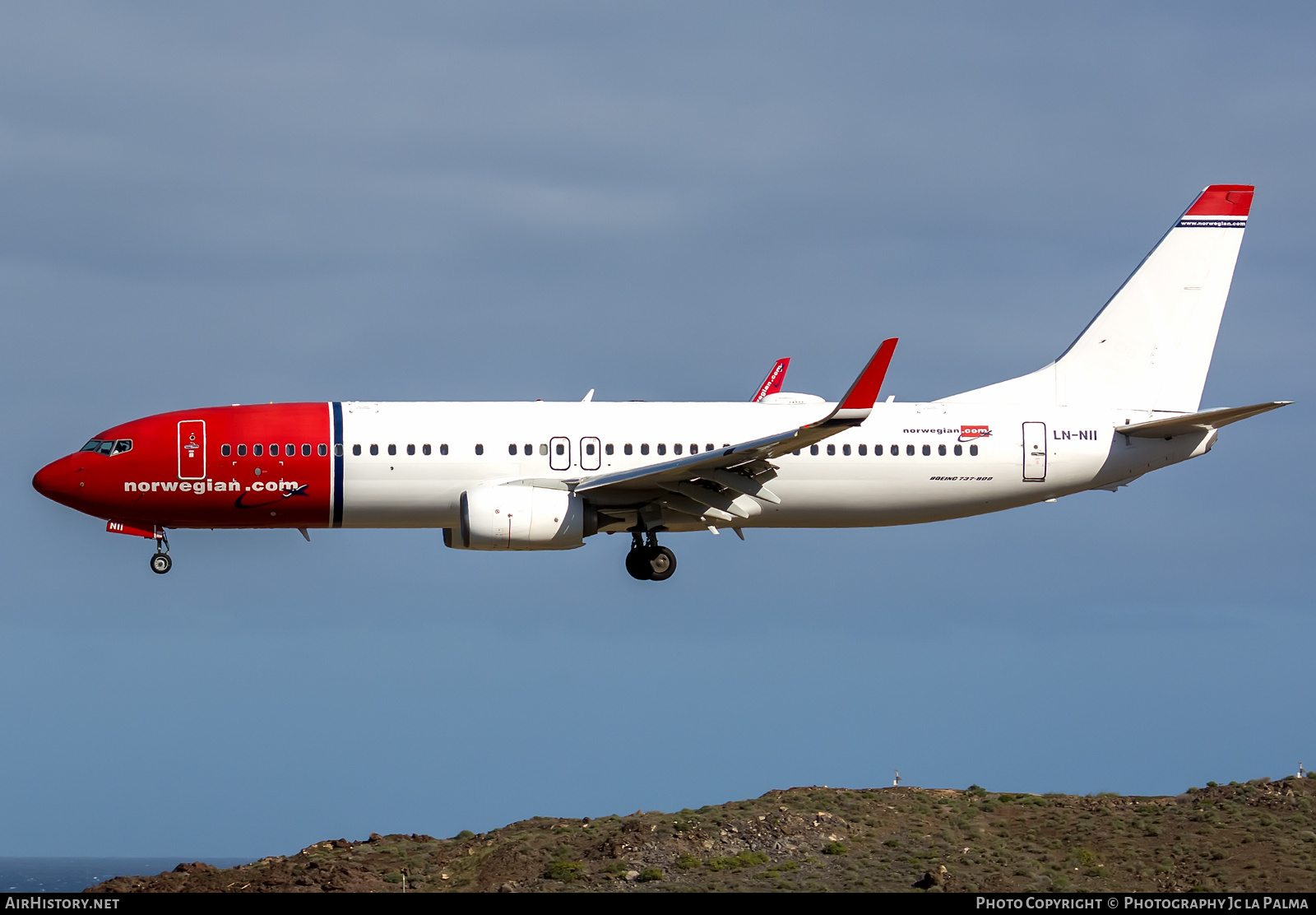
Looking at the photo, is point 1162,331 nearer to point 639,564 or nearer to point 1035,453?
point 1035,453

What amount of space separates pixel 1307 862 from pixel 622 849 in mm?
18656

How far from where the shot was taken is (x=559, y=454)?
4144 cm

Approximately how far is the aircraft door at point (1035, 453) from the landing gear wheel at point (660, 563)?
1093cm

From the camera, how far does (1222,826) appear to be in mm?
42562

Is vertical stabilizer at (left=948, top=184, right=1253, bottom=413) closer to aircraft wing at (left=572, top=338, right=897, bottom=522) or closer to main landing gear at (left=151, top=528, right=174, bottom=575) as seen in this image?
aircraft wing at (left=572, top=338, right=897, bottom=522)

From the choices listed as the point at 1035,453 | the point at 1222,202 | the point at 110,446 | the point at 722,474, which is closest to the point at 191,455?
the point at 110,446

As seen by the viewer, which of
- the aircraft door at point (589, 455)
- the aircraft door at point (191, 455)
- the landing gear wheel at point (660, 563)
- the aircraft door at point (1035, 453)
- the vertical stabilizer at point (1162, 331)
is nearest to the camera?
the aircraft door at point (191, 455)

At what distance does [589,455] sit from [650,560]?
378cm

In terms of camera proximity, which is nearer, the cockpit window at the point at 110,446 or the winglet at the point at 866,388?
the winglet at the point at 866,388

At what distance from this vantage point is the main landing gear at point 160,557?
136ft

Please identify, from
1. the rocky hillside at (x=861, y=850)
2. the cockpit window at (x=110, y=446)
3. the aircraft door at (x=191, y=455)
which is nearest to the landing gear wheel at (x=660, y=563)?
the rocky hillside at (x=861, y=850)

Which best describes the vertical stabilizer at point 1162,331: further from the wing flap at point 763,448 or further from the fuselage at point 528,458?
the wing flap at point 763,448
